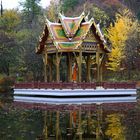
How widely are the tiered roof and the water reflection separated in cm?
1228

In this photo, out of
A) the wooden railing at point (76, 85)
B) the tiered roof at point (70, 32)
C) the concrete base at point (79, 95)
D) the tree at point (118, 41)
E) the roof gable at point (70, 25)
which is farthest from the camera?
the tree at point (118, 41)

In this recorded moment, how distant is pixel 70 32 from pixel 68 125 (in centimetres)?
2000

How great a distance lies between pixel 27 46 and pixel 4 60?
4639 millimetres

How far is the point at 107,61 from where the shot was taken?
Result: 59.2 metres

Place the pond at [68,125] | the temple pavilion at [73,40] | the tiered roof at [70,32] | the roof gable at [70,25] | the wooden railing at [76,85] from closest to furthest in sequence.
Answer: the pond at [68,125] → the wooden railing at [76,85] → the temple pavilion at [73,40] → the tiered roof at [70,32] → the roof gable at [70,25]

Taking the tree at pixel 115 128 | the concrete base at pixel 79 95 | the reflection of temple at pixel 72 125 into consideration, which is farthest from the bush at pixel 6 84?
the tree at pixel 115 128

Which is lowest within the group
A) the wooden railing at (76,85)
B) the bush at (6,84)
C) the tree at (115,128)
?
the bush at (6,84)

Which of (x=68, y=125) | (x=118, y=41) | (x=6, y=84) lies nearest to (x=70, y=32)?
(x=6, y=84)

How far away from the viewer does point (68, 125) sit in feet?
62.7

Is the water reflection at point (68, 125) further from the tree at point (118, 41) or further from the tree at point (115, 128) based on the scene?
the tree at point (118, 41)

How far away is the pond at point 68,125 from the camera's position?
51.5 feet

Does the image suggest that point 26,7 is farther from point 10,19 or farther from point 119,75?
point 119,75

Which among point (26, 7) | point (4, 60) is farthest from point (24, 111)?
point (26, 7)

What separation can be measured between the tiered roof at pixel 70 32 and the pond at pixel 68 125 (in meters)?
12.1
